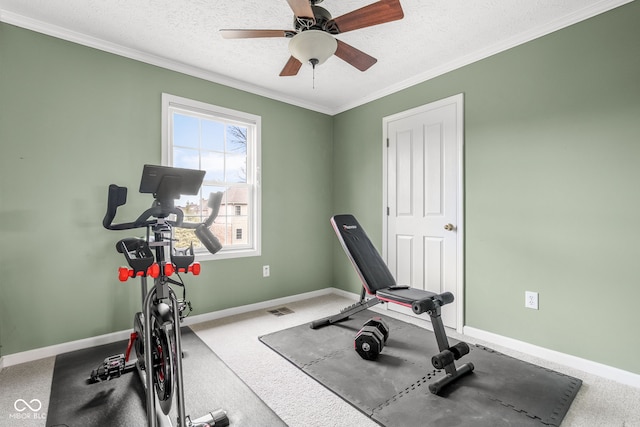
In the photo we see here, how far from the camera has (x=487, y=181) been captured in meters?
2.81

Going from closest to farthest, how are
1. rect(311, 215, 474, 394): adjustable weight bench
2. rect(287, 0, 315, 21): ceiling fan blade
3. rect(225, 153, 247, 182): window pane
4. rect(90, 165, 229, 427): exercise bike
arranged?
1. rect(90, 165, 229, 427): exercise bike
2. rect(287, 0, 315, 21): ceiling fan blade
3. rect(311, 215, 474, 394): adjustable weight bench
4. rect(225, 153, 247, 182): window pane

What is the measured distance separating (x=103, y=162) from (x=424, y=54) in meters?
3.04

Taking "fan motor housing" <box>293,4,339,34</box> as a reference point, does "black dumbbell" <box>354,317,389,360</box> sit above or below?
below

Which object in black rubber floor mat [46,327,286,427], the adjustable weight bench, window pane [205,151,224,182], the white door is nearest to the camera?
black rubber floor mat [46,327,286,427]

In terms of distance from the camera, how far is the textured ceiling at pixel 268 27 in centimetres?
221

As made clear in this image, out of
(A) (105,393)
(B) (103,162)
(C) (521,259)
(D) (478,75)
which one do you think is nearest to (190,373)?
(A) (105,393)

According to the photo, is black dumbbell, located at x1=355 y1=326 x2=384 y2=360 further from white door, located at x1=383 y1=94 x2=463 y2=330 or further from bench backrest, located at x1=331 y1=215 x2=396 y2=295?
white door, located at x1=383 y1=94 x2=463 y2=330

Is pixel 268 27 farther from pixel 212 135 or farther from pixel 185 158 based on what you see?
pixel 185 158

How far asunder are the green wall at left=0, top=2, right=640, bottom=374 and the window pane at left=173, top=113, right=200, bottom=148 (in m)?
0.24

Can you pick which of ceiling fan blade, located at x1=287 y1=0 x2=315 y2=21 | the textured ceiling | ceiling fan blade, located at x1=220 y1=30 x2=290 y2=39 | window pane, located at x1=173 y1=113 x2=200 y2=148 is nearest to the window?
window pane, located at x1=173 y1=113 x2=200 y2=148

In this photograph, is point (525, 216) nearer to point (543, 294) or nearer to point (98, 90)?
point (543, 294)

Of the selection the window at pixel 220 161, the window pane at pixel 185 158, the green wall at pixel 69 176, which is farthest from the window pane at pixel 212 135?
the green wall at pixel 69 176

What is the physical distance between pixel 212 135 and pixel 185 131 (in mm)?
286

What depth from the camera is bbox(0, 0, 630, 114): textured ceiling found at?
7.26ft
